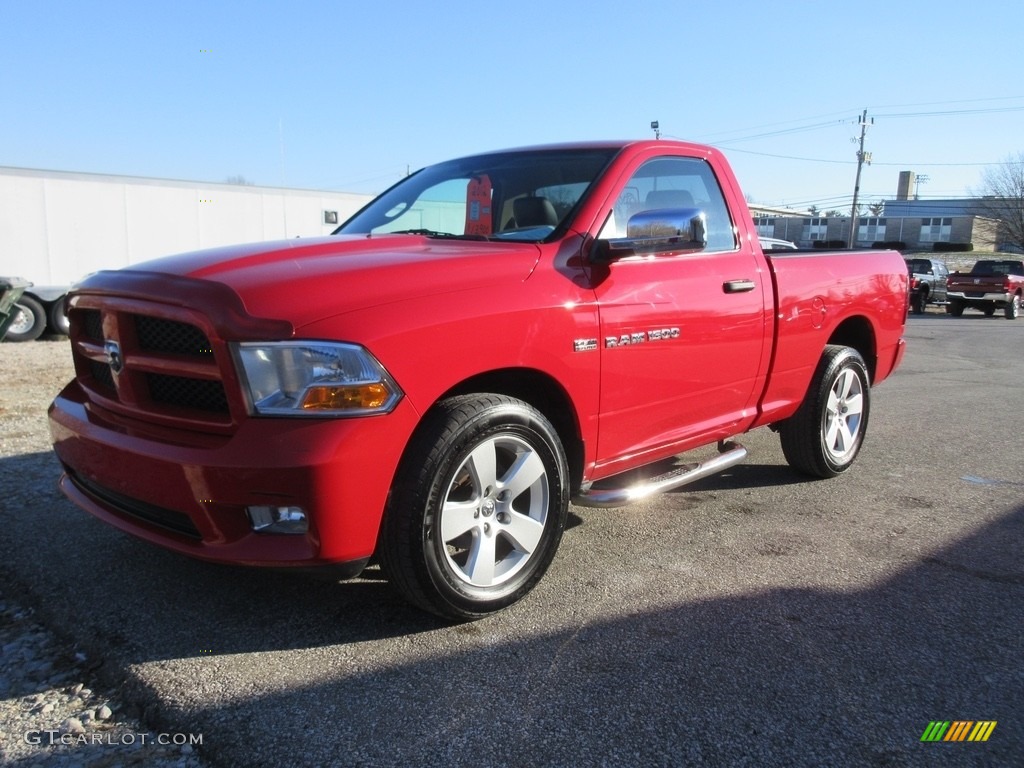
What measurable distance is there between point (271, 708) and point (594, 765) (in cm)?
98

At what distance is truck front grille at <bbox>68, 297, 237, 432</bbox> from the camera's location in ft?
8.44

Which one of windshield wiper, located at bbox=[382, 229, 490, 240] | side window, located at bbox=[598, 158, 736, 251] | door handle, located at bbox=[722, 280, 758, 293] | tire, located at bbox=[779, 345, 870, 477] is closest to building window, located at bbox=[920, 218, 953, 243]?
tire, located at bbox=[779, 345, 870, 477]

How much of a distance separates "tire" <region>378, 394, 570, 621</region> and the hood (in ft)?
1.48

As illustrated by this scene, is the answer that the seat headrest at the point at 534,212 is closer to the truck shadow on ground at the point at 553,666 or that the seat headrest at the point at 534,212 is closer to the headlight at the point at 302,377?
the headlight at the point at 302,377

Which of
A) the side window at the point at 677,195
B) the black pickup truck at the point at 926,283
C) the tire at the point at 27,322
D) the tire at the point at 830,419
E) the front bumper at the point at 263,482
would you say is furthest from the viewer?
the black pickup truck at the point at 926,283

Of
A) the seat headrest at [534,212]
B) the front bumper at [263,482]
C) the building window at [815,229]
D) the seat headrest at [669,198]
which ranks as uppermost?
the building window at [815,229]

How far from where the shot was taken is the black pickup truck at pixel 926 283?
26.0 metres

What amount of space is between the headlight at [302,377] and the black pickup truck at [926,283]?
88.6 feet

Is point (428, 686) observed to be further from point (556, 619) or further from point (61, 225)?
point (61, 225)

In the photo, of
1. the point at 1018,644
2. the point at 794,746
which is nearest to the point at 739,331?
the point at 1018,644

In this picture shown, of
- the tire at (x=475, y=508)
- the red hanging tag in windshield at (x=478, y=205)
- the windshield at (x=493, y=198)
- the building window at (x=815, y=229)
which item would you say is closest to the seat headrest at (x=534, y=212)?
the windshield at (x=493, y=198)

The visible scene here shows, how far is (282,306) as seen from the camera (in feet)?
8.20

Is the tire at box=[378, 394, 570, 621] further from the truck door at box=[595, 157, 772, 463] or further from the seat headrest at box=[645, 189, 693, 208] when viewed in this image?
the seat headrest at box=[645, 189, 693, 208]

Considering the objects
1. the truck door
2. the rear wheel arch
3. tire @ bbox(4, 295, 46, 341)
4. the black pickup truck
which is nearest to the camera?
the truck door
